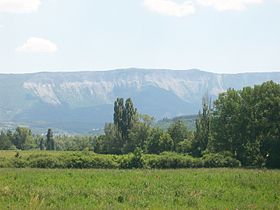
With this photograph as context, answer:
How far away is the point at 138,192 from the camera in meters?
28.0

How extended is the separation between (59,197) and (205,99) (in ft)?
201

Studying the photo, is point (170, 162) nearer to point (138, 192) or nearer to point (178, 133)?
point (138, 192)

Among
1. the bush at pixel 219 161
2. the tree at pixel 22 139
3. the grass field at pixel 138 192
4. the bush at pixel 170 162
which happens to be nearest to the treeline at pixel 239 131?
the bush at pixel 219 161

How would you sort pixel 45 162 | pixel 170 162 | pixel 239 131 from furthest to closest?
pixel 239 131
pixel 170 162
pixel 45 162

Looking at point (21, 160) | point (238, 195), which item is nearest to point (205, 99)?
point (21, 160)

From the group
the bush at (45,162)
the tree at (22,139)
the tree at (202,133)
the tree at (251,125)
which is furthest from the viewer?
the tree at (22,139)

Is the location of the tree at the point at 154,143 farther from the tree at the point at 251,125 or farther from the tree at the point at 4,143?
the tree at the point at 4,143

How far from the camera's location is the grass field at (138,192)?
2294 cm

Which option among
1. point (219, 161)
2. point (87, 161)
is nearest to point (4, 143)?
point (87, 161)

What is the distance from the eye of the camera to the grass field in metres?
22.9

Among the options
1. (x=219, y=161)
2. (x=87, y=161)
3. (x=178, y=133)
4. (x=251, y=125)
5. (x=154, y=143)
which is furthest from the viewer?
(x=178, y=133)

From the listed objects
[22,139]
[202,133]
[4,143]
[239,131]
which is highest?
[239,131]

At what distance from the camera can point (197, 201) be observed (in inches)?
973

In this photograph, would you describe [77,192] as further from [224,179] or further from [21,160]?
[21,160]
